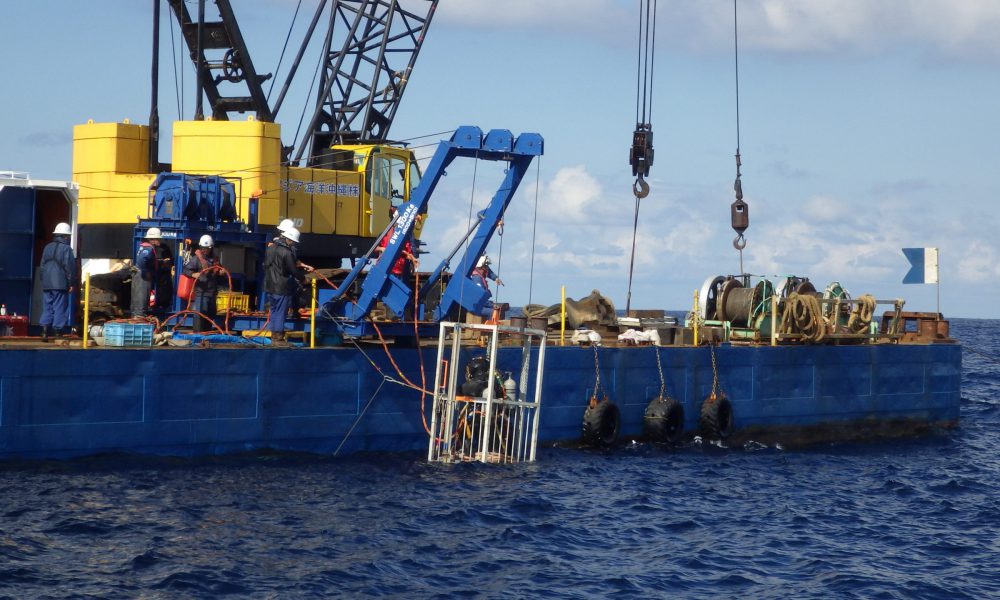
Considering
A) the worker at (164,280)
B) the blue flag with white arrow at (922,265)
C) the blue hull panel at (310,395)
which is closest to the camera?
the blue hull panel at (310,395)

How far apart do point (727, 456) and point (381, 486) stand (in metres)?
8.77

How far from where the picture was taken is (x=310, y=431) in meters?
20.4

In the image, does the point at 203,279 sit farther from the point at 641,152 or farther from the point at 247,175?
the point at 641,152

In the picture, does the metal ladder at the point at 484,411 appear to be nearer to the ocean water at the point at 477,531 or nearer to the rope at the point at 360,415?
the ocean water at the point at 477,531

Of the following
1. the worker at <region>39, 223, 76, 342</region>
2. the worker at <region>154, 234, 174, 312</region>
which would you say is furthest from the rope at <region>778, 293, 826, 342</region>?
the worker at <region>39, 223, 76, 342</region>

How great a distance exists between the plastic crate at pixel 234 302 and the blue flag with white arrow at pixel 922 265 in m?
17.9

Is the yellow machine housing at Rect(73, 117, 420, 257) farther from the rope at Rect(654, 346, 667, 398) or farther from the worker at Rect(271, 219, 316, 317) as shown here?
the rope at Rect(654, 346, 667, 398)

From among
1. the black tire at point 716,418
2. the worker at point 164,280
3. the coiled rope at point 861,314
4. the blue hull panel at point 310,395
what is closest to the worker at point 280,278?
the blue hull panel at point 310,395

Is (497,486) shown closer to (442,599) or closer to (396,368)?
(396,368)

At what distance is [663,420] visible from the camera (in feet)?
80.9

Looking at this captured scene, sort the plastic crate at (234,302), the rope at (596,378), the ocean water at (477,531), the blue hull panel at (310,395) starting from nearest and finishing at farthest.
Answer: the ocean water at (477,531)
the blue hull panel at (310,395)
the plastic crate at (234,302)
the rope at (596,378)

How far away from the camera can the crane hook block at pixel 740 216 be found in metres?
30.3

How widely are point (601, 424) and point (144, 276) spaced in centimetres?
863

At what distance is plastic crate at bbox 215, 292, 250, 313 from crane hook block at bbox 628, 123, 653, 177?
433 inches
